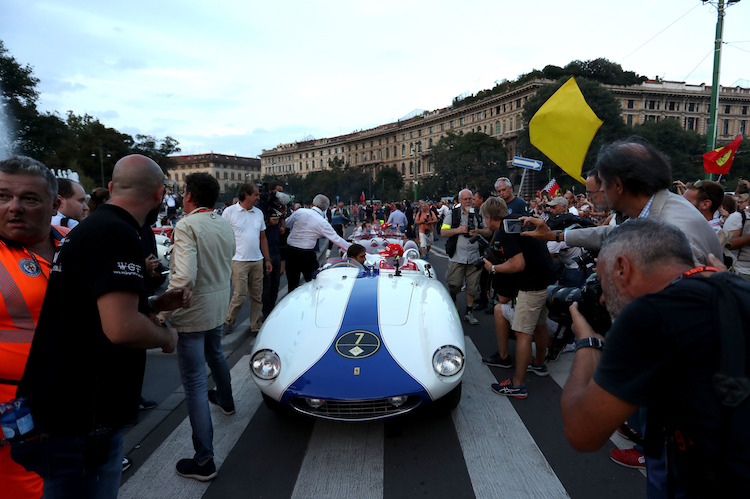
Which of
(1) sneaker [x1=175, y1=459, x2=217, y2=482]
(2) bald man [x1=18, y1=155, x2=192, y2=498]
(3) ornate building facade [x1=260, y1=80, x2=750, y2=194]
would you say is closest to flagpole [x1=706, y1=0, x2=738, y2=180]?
(1) sneaker [x1=175, y1=459, x2=217, y2=482]

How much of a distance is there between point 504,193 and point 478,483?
460cm

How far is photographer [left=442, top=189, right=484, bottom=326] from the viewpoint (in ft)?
20.4

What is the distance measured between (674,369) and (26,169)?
101 inches

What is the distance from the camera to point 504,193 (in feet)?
20.7

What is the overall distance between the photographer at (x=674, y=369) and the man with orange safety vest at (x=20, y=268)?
2.05 meters

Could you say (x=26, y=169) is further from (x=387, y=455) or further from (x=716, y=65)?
(x=716, y=65)

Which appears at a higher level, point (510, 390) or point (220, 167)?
point (220, 167)

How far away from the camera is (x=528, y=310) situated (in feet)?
12.5

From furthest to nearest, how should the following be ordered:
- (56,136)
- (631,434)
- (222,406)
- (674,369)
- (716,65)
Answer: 1. (56,136)
2. (716,65)
3. (222,406)
4. (631,434)
5. (674,369)

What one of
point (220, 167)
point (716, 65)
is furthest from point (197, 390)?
point (220, 167)

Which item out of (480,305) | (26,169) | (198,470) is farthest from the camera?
(480,305)

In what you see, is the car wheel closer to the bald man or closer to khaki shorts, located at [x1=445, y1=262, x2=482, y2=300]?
the bald man

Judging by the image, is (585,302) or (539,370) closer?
(585,302)

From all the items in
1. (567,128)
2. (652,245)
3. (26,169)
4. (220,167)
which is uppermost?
(220,167)
